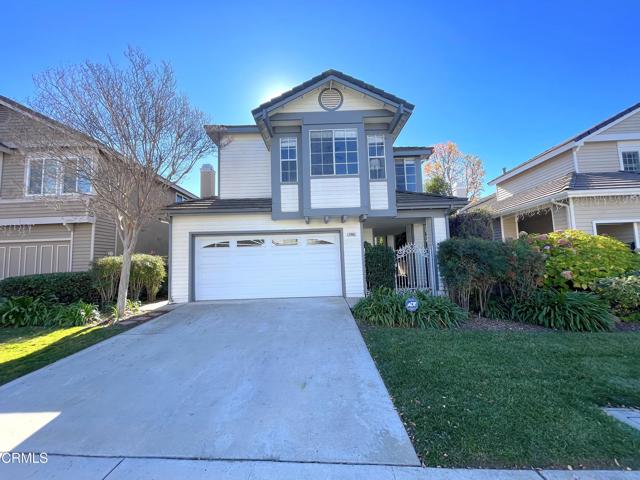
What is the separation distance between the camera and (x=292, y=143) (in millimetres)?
10195

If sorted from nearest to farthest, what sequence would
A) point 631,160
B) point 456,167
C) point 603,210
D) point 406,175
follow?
point 603,210
point 631,160
point 406,175
point 456,167

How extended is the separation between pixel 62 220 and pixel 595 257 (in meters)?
17.7

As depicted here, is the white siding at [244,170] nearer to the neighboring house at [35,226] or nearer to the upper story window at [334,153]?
the neighboring house at [35,226]

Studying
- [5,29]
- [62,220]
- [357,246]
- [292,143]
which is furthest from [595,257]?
[5,29]

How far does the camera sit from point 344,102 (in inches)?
396

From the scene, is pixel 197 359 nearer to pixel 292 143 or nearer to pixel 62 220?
pixel 292 143

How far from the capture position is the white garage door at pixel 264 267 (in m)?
10.1

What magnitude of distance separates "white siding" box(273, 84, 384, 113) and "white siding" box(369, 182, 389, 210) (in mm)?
2672

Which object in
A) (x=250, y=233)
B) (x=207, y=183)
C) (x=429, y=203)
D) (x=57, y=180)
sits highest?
(x=207, y=183)

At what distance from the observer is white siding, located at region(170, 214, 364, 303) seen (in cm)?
1008

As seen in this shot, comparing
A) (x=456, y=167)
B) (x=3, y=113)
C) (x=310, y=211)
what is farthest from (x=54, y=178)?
(x=456, y=167)

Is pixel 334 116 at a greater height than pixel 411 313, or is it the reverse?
pixel 334 116

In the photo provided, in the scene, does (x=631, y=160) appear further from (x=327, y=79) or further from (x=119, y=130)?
(x=119, y=130)

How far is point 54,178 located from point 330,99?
9316 millimetres
